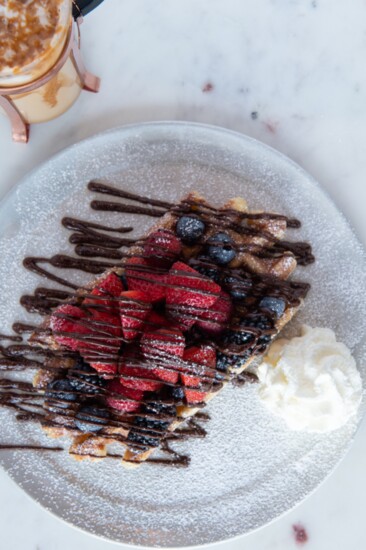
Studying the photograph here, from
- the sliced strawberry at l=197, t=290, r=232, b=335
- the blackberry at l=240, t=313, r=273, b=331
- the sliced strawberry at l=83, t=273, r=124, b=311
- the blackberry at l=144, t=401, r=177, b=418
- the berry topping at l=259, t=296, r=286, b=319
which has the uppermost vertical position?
the berry topping at l=259, t=296, r=286, b=319

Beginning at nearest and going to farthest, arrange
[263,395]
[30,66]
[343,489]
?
[30,66] → [263,395] → [343,489]

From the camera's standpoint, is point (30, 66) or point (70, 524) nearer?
point (30, 66)

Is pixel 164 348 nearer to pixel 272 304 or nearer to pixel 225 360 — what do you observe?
pixel 225 360

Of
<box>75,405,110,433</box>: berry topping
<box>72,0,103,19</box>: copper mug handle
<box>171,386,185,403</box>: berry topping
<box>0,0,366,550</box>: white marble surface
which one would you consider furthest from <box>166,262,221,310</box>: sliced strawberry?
<box>72,0,103,19</box>: copper mug handle

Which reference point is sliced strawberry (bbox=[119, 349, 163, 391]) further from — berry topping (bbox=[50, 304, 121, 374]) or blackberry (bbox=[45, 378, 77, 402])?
blackberry (bbox=[45, 378, 77, 402])

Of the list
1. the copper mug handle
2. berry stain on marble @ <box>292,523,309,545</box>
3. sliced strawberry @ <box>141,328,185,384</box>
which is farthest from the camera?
berry stain on marble @ <box>292,523,309,545</box>

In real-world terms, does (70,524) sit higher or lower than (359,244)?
lower

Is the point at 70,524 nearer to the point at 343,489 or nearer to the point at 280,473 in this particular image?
the point at 280,473

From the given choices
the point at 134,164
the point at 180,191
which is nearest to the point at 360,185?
the point at 180,191

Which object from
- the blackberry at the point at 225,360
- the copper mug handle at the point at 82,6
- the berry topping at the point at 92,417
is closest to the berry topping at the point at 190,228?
the blackberry at the point at 225,360
